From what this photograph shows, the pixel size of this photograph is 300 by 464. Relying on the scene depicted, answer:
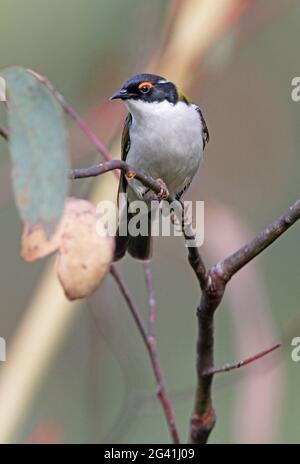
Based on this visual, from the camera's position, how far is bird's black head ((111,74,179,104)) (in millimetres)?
3289

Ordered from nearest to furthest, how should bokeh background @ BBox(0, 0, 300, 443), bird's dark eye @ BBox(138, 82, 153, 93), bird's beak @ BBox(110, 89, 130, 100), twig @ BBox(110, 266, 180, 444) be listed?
twig @ BBox(110, 266, 180, 444) → bokeh background @ BBox(0, 0, 300, 443) → bird's beak @ BBox(110, 89, 130, 100) → bird's dark eye @ BBox(138, 82, 153, 93)

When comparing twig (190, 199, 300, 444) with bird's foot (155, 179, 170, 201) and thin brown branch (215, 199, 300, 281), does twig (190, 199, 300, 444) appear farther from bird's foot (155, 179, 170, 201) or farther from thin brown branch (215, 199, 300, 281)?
bird's foot (155, 179, 170, 201)

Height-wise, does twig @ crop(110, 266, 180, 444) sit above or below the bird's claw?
below

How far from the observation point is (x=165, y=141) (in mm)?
3426

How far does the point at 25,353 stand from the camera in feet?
7.93

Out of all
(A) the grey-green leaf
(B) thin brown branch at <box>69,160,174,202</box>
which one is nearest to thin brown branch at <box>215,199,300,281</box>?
(B) thin brown branch at <box>69,160,174,202</box>

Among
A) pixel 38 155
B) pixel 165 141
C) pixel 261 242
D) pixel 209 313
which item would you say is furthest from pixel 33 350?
pixel 165 141

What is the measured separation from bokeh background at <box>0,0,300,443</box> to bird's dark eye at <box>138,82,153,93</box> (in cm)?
8

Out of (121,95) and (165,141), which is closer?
(121,95)

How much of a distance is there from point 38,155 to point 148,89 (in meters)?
2.13

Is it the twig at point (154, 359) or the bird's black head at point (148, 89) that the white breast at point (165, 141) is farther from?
the twig at point (154, 359)

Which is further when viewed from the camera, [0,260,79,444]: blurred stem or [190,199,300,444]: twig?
[0,260,79,444]: blurred stem

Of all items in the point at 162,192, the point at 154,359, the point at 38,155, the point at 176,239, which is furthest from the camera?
the point at 176,239

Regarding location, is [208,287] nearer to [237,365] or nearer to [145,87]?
[237,365]
